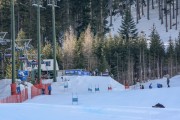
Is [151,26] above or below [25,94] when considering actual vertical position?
above

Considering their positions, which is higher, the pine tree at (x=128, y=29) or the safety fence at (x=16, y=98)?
the pine tree at (x=128, y=29)

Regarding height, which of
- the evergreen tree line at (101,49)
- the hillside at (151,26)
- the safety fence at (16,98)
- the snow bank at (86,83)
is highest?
the hillside at (151,26)

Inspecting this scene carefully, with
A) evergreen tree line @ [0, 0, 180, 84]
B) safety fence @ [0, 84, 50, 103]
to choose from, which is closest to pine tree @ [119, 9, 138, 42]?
evergreen tree line @ [0, 0, 180, 84]

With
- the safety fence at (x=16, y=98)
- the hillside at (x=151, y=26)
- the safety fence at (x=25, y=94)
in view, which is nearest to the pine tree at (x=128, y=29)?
the hillside at (x=151, y=26)

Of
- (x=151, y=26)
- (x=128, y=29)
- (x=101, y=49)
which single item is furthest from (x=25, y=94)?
(x=151, y=26)

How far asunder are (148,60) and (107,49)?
6179 millimetres

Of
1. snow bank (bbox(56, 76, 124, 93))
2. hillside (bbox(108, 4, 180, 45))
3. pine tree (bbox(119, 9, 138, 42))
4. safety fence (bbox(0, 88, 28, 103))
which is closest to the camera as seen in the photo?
safety fence (bbox(0, 88, 28, 103))

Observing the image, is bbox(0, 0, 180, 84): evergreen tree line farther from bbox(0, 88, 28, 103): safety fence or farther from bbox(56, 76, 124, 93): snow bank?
bbox(0, 88, 28, 103): safety fence

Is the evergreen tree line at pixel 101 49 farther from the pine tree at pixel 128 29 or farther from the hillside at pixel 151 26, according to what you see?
the hillside at pixel 151 26

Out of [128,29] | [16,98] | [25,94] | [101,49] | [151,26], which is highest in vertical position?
[151,26]

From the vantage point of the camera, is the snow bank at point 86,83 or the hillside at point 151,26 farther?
the hillside at point 151,26

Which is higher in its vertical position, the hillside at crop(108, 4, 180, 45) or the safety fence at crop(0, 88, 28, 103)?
the hillside at crop(108, 4, 180, 45)

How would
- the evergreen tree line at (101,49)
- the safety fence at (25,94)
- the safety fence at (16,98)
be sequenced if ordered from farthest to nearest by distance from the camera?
1. the evergreen tree line at (101,49)
2. the safety fence at (25,94)
3. the safety fence at (16,98)

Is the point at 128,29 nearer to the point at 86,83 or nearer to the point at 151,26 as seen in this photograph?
the point at 151,26
